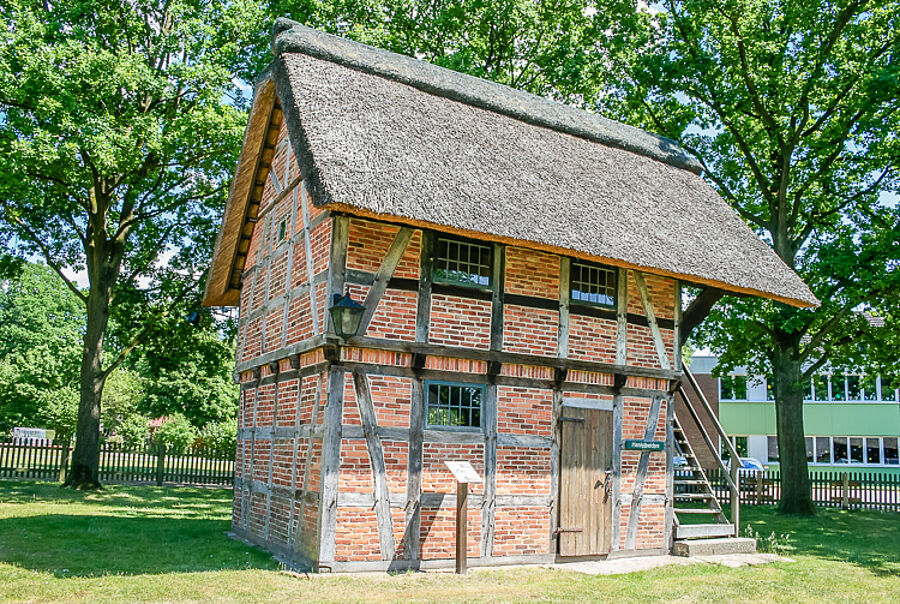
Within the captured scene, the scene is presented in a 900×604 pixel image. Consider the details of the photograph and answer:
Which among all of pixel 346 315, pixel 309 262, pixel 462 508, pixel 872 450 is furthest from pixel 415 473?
pixel 872 450

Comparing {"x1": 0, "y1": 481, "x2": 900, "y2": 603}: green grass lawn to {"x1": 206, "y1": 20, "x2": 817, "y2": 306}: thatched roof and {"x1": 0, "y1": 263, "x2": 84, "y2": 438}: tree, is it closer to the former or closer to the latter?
{"x1": 206, "y1": 20, "x2": 817, "y2": 306}: thatched roof

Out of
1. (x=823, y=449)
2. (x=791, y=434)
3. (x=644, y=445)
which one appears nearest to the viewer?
(x=644, y=445)

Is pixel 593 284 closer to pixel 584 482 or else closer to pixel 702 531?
pixel 584 482

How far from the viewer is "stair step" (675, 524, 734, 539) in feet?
40.5

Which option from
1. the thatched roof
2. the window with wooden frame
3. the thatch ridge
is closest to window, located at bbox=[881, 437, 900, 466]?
the thatch ridge

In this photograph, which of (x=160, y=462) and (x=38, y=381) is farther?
(x=38, y=381)

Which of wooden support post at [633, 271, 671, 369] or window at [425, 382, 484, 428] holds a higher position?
wooden support post at [633, 271, 671, 369]

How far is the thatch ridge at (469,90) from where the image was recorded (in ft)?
40.8

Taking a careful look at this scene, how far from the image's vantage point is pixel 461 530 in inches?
393

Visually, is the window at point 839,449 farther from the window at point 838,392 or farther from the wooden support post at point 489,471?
the wooden support post at point 489,471

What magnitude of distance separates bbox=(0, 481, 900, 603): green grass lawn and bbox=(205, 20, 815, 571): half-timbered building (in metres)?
0.77

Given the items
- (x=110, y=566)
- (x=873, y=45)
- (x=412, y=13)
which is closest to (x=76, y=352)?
(x=412, y=13)

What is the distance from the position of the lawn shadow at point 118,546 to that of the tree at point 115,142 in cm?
737

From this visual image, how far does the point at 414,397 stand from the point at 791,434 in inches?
540
